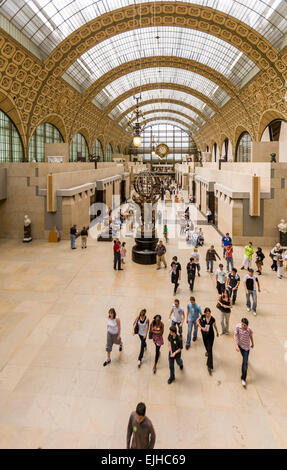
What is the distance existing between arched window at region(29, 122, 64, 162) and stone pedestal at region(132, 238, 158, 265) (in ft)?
49.0

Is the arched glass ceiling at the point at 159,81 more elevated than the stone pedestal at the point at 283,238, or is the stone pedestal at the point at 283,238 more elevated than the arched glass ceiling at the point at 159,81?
the arched glass ceiling at the point at 159,81

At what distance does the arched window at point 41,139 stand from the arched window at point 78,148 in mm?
4168

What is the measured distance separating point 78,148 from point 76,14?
608 inches

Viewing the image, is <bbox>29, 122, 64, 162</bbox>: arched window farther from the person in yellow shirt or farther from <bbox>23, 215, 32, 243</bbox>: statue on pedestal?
the person in yellow shirt

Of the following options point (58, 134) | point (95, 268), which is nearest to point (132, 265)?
point (95, 268)

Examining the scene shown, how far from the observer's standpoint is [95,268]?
12.6 meters

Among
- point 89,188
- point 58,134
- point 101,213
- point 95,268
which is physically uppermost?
point 58,134

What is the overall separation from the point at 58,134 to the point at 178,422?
30690mm

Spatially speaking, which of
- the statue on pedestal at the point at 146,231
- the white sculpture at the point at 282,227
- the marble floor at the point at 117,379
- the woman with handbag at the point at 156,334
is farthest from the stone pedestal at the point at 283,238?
the woman with handbag at the point at 156,334

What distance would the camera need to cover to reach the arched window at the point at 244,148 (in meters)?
35.2

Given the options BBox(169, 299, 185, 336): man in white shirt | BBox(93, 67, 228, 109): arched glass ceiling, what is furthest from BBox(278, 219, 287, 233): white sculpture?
BBox(93, 67, 228, 109): arched glass ceiling

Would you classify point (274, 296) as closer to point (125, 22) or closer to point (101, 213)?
point (101, 213)

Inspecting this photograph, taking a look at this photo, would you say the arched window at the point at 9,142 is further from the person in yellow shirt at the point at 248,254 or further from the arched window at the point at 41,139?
the person in yellow shirt at the point at 248,254
